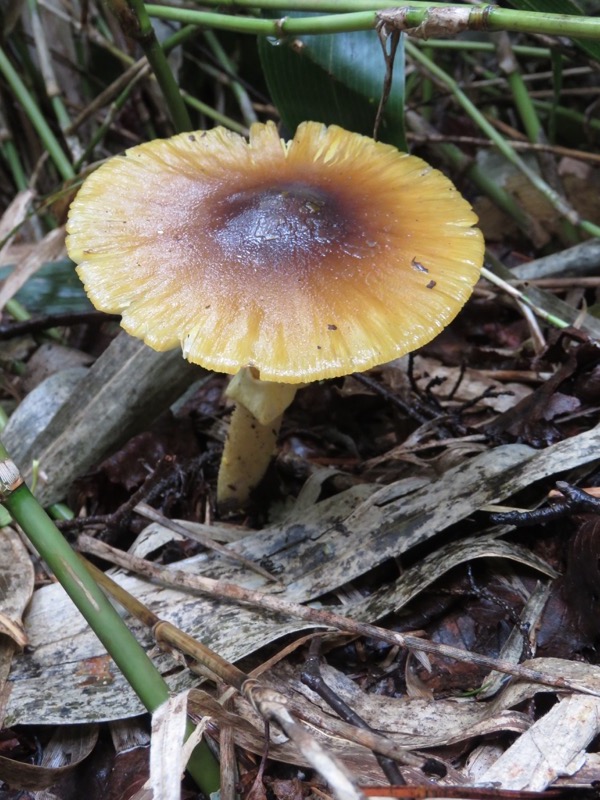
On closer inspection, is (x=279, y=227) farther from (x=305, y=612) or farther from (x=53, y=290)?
(x=53, y=290)

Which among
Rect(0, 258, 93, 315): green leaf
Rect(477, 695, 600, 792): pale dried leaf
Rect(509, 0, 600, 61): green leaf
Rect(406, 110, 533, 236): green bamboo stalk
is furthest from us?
Rect(406, 110, 533, 236): green bamboo stalk

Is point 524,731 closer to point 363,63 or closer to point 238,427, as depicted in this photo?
point 238,427

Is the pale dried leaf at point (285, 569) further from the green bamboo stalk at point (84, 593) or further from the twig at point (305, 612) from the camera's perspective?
the green bamboo stalk at point (84, 593)

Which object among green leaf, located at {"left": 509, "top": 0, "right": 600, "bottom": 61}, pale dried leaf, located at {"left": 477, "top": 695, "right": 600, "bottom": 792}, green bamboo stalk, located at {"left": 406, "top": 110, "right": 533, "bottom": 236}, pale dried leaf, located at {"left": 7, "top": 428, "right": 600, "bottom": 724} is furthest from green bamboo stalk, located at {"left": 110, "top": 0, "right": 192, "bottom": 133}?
pale dried leaf, located at {"left": 477, "top": 695, "right": 600, "bottom": 792}

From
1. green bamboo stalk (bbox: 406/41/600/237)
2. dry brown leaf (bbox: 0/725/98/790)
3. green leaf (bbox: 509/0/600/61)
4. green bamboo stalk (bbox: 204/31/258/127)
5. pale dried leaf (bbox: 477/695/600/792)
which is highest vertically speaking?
green bamboo stalk (bbox: 204/31/258/127)

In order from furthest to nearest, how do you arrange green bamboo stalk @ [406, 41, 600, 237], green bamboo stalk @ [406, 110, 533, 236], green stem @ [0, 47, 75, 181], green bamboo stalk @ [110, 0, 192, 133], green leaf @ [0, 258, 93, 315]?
green bamboo stalk @ [406, 110, 533, 236] → green stem @ [0, 47, 75, 181] → green leaf @ [0, 258, 93, 315] → green bamboo stalk @ [406, 41, 600, 237] → green bamboo stalk @ [110, 0, 192, 133]

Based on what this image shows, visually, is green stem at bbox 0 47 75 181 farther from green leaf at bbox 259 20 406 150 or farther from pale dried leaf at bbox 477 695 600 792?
pale dried leaf at bbox 477 695 600 792
